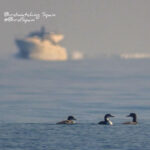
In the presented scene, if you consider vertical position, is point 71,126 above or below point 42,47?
below

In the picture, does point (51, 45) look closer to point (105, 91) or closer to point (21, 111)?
point (105, 91)

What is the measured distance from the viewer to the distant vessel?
504 ft

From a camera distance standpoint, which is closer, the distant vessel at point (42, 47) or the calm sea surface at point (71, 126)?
the calm sea surface at point (71, 126)

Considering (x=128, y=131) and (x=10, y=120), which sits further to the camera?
(x=10, y=120)

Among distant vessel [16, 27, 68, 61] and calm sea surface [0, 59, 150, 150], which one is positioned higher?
distant vessel [16, 27, 68, 61]

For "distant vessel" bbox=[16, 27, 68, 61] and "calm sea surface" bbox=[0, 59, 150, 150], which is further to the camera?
"distant vessel" bbox=[16, 27, 68, 61]

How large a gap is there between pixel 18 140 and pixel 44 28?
128979 mm

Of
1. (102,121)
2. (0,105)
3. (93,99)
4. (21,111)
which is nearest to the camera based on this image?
(102,121)

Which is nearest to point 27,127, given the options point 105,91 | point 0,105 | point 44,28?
point 0,105

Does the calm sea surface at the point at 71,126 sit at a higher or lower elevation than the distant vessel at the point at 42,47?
lower

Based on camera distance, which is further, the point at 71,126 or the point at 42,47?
the point at 42,47

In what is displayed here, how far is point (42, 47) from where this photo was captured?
15625cm

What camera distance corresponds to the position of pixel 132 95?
56469 mm

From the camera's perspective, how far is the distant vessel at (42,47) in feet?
504
